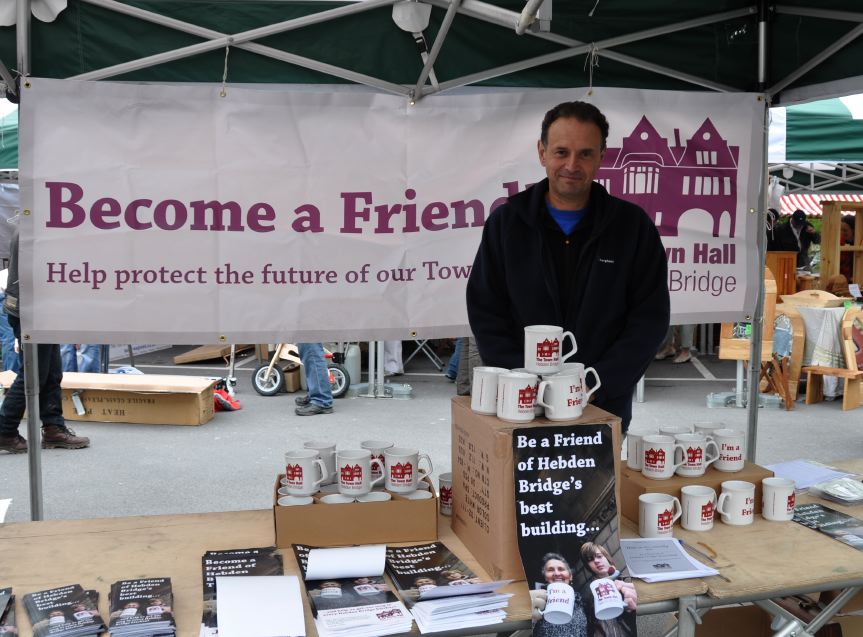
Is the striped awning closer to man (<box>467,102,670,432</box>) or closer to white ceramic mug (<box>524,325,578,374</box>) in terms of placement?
man (<box>467,102,670,432</box>)

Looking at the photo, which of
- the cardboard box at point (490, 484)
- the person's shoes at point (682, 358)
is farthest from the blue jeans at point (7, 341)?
the person's shoes at point (682, 358)

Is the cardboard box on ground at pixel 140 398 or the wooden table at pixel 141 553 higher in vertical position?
the wooden table at pixel 141 553

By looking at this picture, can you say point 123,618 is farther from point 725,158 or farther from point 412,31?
point 725,158

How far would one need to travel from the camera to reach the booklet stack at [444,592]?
1.69 meters

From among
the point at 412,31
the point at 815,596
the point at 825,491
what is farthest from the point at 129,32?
the point at 815,596

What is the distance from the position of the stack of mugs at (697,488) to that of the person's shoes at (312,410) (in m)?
5.40

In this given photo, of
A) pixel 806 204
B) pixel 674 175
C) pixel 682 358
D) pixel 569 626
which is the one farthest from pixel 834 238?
pixel 806 204

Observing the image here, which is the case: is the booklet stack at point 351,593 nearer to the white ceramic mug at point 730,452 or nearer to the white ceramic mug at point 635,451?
the white ceramic mug at point 635,451

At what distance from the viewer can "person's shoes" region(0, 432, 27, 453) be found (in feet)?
→ 20.1

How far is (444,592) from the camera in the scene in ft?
5.80

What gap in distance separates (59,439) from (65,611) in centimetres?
506

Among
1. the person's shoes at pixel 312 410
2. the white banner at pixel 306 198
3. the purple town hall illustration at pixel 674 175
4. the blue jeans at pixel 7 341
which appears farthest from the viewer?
the blue jeans at pixel 7 341

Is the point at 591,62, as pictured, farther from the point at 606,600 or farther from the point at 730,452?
the point at 606,600

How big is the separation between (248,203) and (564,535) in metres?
2.35
